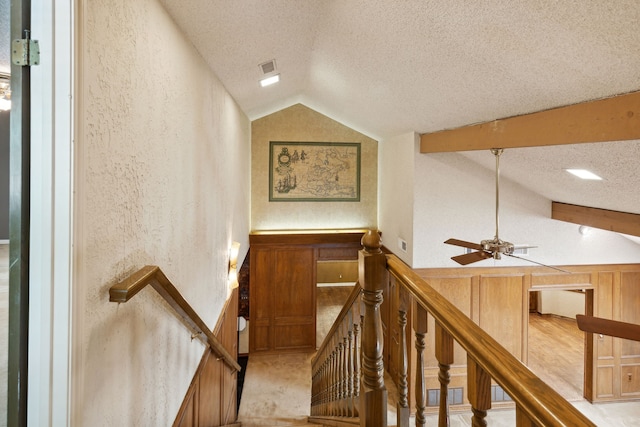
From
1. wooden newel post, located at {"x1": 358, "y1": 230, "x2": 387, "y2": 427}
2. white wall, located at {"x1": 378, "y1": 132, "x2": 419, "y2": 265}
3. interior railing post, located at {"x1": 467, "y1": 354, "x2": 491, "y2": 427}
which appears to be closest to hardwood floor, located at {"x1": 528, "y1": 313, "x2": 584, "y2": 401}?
white wall, located at {"x1": 378, "y1": 132, "x2": 419, "y2": 265}

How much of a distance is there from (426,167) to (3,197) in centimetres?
447

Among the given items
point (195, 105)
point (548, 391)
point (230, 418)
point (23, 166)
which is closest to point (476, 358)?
point (548, 391)

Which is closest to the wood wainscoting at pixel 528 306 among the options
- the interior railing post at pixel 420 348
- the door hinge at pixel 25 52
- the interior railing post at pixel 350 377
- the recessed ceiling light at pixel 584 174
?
the recessed ceiling light at pixel 584 174

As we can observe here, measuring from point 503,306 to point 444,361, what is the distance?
487 cm

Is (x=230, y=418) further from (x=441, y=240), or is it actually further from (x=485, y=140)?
(x=485, y=140)

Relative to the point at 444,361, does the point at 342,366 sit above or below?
below

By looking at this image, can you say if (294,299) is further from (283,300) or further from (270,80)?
(270,80)

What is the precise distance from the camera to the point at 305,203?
262 inches

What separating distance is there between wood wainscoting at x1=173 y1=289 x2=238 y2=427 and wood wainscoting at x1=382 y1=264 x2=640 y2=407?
87.7 inches

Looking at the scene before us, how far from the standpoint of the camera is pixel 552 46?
6.11 ft

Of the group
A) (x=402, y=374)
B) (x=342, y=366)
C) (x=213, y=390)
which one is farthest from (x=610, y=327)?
(x=213, y=390)

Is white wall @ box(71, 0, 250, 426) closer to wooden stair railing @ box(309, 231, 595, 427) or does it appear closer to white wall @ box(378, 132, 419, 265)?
wooden stair railing @ box(309, 231, 595, 427)

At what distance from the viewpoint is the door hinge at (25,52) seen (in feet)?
3.24

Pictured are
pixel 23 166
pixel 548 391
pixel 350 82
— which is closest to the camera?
pixel 548 391
